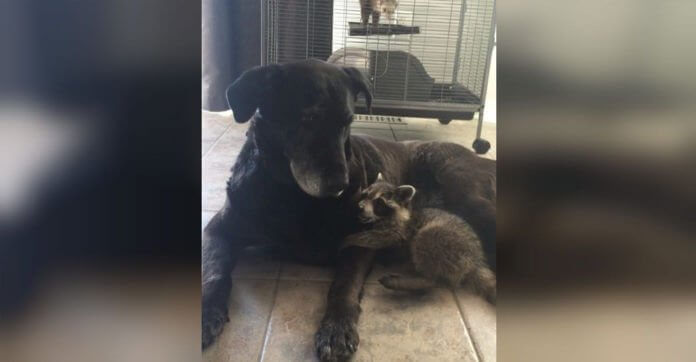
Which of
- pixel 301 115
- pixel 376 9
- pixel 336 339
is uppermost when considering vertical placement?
pixel 376 9

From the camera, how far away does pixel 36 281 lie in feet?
1.49

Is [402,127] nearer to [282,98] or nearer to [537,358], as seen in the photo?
[282,98]

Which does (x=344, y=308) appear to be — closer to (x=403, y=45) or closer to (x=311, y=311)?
(x=311, y=311)

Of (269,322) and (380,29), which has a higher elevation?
(380,29)

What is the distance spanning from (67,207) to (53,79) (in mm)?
123

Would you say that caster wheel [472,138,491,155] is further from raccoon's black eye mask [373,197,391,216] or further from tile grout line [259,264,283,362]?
tile grout line [259,264,283,362]

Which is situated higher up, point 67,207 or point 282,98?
point 282,98

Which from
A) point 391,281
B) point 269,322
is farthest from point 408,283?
point 269,322

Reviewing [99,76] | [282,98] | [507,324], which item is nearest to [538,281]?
[507,324]

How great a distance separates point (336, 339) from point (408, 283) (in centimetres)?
10

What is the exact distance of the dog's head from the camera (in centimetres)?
46

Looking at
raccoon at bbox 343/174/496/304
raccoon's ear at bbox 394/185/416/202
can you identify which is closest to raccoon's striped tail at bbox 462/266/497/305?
raccoon at bbox 343/174/496/304

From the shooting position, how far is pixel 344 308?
1.56ft

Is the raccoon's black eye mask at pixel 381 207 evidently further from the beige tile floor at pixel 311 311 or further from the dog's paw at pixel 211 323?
the dog's paw at pixel 211 323
